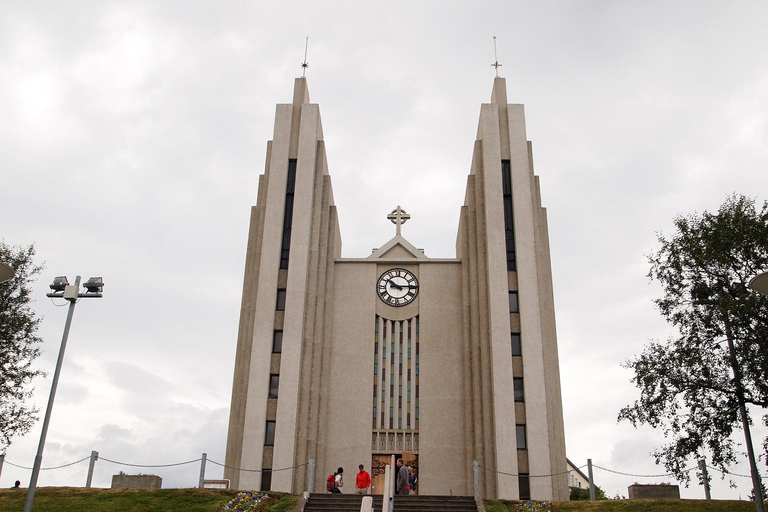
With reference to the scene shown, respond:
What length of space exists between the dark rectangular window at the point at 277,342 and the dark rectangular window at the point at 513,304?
34.8ft

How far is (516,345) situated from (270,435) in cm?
1157

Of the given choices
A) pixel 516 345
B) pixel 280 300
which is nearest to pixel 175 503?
pixel 280 300

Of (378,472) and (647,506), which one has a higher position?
(378,472)

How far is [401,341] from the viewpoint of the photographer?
37.1 m

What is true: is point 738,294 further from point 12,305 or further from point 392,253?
point 12,305

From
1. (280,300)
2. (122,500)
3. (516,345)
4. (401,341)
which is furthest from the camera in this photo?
(401,341)

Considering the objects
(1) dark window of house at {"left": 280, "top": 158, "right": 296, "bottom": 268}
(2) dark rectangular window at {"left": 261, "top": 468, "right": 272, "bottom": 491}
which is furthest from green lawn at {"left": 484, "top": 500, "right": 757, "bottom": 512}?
(1) dark window of house at {"left": 280, "top": 158, "right": 296, "bottom": 268}

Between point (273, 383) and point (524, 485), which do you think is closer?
point (524, 485)

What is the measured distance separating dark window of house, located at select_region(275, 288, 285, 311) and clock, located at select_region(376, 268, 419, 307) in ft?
17.9

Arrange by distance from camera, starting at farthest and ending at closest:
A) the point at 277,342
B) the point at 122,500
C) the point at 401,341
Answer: the point at 401,341 → the point at 277,342 → the point at 122,500

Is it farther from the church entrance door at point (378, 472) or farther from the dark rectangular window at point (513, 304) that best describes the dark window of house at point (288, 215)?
the dark rectangular window at point (513, 304)

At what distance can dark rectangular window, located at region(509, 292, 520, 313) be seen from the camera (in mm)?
33969

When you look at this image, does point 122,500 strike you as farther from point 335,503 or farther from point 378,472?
point 378,472

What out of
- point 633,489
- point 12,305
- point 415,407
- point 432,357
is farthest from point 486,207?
point 12,305
